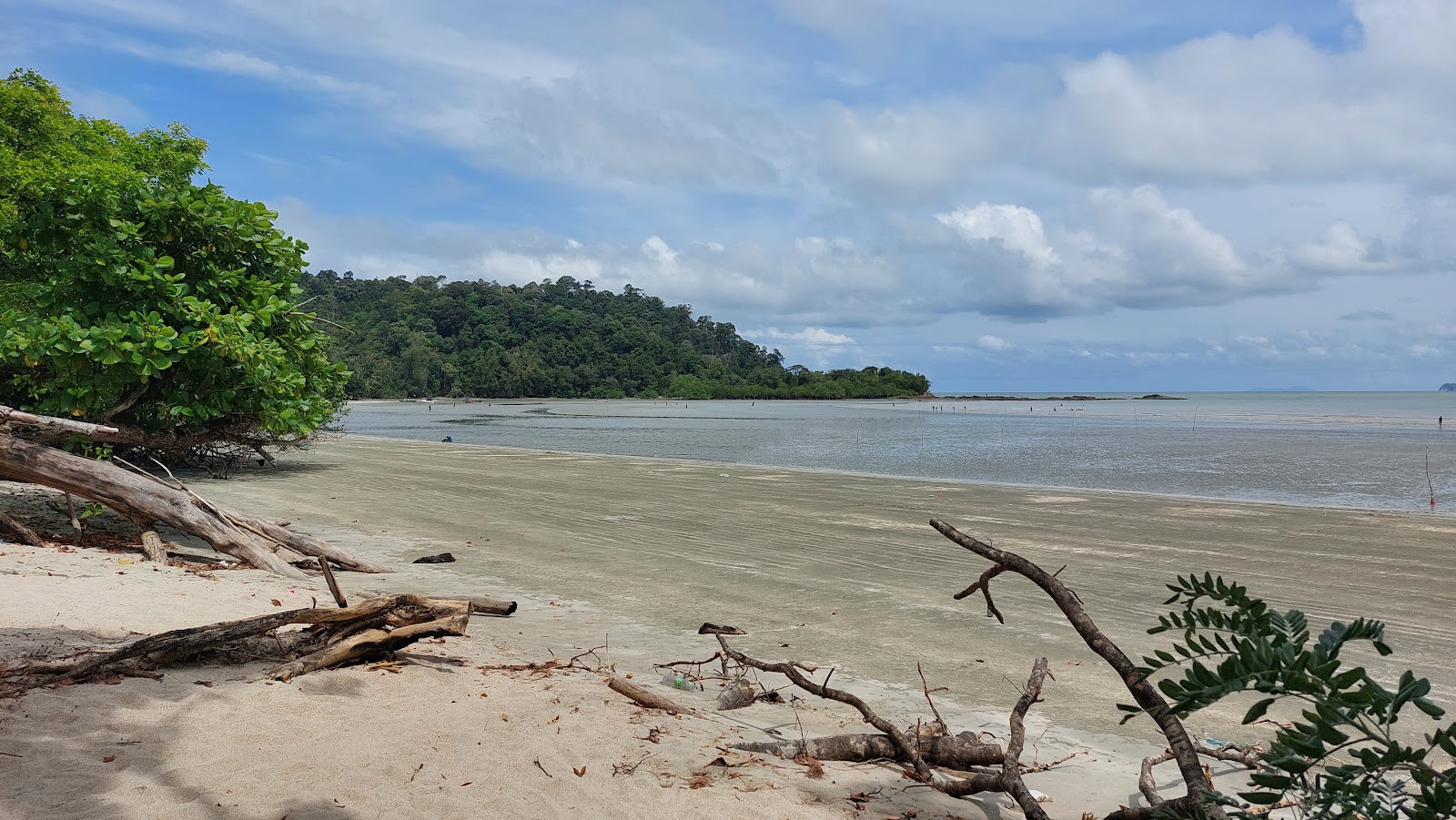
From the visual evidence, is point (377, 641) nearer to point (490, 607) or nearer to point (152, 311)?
point (490, 607)

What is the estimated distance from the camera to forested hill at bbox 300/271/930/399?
411 feet

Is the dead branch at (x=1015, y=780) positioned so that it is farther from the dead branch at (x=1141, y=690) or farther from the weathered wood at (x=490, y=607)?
the weathered wood at (x=490, y=607)

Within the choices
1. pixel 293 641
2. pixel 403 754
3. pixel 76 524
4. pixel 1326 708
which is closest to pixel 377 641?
pixel 293 641

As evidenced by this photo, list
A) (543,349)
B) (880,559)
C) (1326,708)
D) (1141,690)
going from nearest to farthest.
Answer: (1326,708) < (1141,690) < (880,559) < (543,349)

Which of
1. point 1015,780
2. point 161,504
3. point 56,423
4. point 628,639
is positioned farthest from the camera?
point 161,504

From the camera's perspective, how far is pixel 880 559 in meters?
10.7

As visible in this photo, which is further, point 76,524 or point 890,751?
point 76,524

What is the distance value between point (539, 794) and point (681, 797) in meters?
0.57

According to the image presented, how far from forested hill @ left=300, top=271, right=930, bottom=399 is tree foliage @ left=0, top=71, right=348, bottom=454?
102m

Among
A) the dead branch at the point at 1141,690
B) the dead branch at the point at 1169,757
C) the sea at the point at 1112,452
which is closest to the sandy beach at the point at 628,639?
the dead branch at the point at 1169,757

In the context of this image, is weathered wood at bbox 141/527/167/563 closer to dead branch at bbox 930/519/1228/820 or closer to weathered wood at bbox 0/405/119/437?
weathered wood at bbox 0/405/119/437

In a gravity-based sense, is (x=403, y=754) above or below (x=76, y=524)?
above

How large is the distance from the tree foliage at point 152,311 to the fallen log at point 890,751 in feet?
35.7

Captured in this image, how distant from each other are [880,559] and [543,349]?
128m
